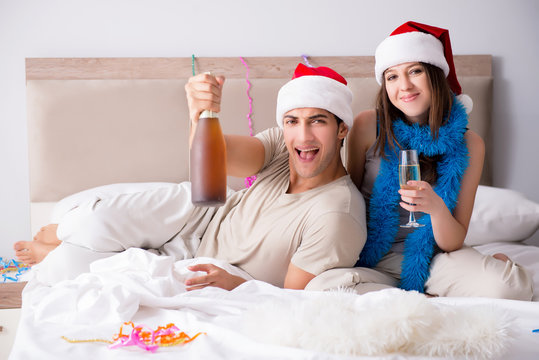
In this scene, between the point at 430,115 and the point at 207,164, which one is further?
the point at 430,115

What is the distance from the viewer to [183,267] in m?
1.67

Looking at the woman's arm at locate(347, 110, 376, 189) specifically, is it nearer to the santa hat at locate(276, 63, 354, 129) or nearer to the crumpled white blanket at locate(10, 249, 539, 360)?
the santa hat at locate(276, 63, 354, 129)

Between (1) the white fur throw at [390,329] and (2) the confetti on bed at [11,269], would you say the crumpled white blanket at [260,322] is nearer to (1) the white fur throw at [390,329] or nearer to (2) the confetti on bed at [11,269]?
(1) the white fur throw at [390,329]

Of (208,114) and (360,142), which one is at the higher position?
(208,114)

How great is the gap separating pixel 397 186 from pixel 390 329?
91cm

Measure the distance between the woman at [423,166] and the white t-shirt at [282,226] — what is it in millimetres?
155

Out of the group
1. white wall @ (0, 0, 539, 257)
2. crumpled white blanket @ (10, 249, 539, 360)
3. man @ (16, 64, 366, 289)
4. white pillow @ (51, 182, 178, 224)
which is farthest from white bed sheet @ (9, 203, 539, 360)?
white wall @ (0, 0, 539, 257)

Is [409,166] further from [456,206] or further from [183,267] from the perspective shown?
[183,267]

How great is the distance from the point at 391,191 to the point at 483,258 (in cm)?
38

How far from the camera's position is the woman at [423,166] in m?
1.72

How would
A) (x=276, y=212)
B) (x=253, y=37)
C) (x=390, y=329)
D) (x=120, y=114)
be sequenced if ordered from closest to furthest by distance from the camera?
1. (x=390, y=329)
2. (x=276, y=212)
3. (x=120, y=114)
4. (x=253, y=37)

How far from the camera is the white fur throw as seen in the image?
0.98m

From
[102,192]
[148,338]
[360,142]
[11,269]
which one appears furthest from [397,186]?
[11,269]

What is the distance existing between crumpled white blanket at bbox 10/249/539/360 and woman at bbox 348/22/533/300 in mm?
350
